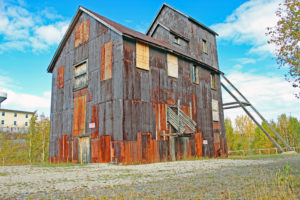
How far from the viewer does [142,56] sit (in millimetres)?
17203

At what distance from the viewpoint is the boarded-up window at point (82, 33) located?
764 inches

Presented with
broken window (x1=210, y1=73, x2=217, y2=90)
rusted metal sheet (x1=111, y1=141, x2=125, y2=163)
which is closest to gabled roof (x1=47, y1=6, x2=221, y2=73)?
broken window (x1=210, y1=73, x2=217, y2=90)

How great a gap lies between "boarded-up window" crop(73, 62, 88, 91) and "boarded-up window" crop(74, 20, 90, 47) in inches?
80.0

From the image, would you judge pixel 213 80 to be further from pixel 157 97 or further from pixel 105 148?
pixel 105 148

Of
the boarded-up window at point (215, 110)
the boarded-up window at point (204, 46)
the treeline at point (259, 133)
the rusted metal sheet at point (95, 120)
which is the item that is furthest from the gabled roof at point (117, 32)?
the treeline at point (259, 133)

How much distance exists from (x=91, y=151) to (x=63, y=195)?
37.3ft

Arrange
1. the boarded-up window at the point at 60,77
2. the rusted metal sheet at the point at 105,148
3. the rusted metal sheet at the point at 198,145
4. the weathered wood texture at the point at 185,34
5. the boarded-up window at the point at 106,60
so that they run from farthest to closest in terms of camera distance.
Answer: the weathered wood texture at the point at 185,34
the boarded-up window at the point at 60,77
the rusted metal sheet at the point at 198,145
the boarded-up window at the point at 106,60
the rusted metal sheet at the point at 105,148

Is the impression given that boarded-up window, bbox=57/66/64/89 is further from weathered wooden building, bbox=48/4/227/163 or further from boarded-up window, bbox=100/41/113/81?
boarded-up window, bbox=100/41/113/81

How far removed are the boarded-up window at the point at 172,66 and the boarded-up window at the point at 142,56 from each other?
8.06 feet

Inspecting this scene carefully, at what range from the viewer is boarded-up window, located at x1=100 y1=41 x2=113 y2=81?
1661 cm

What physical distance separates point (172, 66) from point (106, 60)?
5.46 meters

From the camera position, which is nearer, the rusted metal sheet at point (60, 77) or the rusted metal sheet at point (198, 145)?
the rusted metal sheet at point (198, 145)

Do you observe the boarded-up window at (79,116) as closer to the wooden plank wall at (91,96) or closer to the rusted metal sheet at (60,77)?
the wooden plank wall at (91,96)

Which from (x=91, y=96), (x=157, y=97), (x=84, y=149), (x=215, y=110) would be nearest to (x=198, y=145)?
(x=215, y=110)
